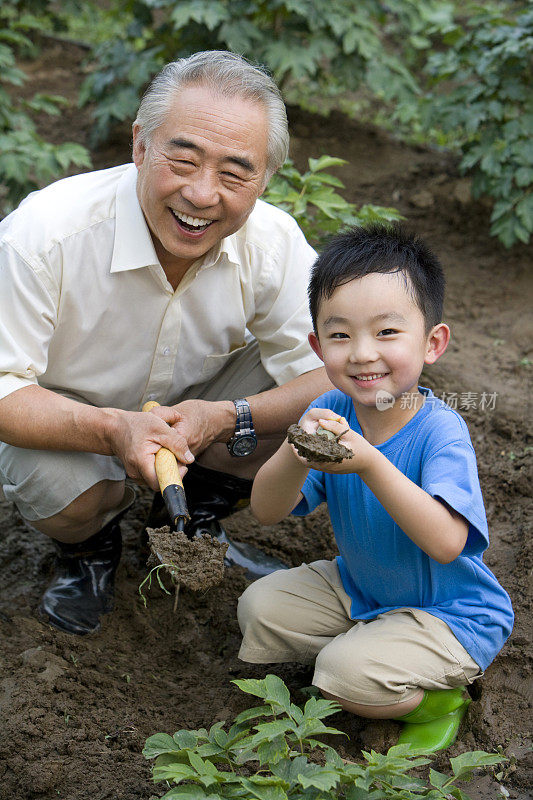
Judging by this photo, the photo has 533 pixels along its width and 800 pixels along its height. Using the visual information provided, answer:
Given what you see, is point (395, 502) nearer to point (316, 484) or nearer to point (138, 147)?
point (316, 484)

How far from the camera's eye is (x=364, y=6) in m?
5.02

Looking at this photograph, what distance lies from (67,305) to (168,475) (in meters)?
0.62

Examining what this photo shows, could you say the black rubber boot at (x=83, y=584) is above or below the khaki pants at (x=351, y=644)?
below

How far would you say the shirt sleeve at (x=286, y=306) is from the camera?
A: 2.68m

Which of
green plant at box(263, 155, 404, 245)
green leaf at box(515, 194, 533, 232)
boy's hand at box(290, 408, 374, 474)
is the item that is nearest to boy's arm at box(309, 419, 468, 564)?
boy's hand at box(290, 408, 374, 474)

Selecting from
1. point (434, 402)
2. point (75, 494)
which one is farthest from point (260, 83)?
point (75, 494)

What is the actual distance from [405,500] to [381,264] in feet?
1.84

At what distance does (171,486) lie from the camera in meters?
2.13

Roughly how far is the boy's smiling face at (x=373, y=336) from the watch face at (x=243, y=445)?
2.26 feet

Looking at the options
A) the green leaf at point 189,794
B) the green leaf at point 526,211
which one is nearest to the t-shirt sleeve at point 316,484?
the green leaf at point 189,794

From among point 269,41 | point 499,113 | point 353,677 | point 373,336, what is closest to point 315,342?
point 373,336

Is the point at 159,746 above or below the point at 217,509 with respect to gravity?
above

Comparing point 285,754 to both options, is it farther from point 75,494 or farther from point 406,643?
point 75,494

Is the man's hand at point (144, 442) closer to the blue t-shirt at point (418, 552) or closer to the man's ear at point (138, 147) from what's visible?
the blue t-shirt at point (418, 552)
